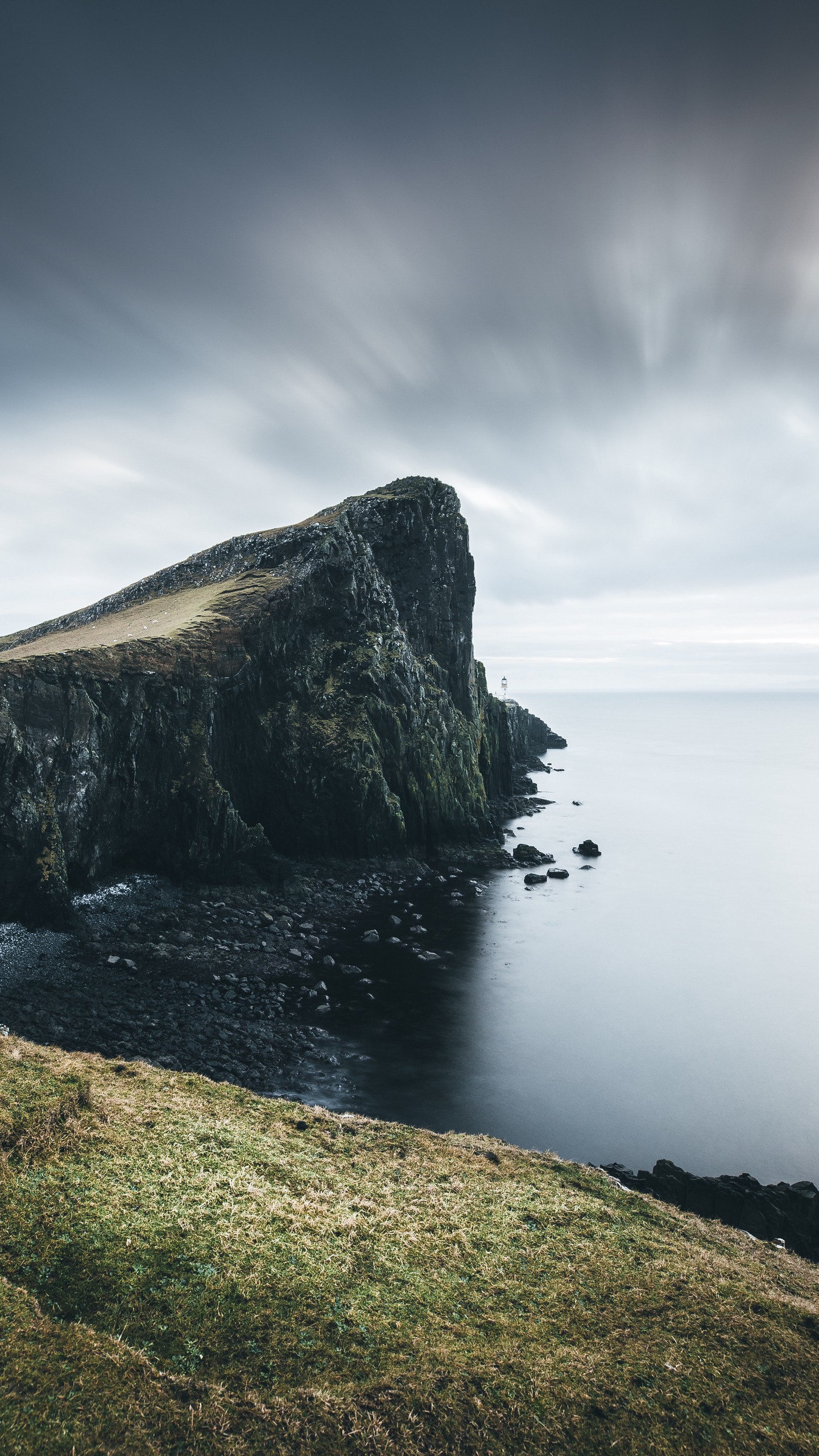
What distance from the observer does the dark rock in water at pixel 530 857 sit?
6869 cm

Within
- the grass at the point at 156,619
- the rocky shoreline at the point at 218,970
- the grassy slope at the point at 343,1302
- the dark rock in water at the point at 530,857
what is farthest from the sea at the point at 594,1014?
the grass at the point at 156,619

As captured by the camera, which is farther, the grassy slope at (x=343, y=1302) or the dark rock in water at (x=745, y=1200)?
the dark rock in water at (x=745, y=1200)

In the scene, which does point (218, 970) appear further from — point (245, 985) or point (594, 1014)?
point (594, 1014)

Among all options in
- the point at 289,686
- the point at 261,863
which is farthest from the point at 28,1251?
the point at 289,686

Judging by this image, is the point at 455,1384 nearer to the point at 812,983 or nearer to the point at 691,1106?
the point at 691,1106

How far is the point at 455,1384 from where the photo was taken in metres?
10.6

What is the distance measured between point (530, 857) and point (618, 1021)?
31819 mm

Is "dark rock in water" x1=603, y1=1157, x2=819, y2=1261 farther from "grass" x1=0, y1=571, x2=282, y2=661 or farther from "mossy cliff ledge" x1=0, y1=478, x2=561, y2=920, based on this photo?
"grass" x1=0, y1=571, x2=282, y2=661

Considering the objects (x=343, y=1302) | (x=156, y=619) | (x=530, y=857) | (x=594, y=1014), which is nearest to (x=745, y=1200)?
(x=594, y=1014)

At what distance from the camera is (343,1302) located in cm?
1221

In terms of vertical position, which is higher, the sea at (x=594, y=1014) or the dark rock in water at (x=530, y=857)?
the dark rock in water at (x=530, y=857)

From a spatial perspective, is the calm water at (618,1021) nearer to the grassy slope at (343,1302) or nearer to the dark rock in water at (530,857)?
the dark rock in water at (530,857)

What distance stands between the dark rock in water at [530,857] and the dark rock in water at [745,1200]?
44426 mm

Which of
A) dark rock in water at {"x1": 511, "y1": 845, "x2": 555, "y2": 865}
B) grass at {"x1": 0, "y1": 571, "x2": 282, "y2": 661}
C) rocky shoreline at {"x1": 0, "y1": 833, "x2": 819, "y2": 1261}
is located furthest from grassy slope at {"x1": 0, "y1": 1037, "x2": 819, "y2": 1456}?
dark rock in water at {"x1": 511, "y1": 845, "x2": 555, "y2": 865}
